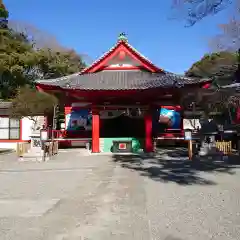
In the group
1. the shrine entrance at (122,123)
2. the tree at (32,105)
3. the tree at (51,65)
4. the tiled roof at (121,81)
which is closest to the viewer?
the tiled roof at (121,81)

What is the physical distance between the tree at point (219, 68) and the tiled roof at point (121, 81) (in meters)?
4.93

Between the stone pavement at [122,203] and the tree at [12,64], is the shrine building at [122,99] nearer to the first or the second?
the stone pavement at [122,203]

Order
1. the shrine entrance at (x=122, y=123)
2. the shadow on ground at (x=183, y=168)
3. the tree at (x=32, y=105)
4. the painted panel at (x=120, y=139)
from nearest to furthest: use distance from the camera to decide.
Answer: the shadow on ground at (x=183, y=168) < the painted panel at (x=120, y=139) < the shrine entrance at (x=122, y=123) < the tree at (x=32, y=105)

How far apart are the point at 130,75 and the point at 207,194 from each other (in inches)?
525

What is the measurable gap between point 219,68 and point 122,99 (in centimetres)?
1791

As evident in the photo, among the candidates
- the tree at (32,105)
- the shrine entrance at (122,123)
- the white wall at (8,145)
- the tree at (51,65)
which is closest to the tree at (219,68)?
the shrine entrance at (122,123)

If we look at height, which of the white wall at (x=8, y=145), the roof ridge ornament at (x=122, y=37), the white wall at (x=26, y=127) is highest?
the roof ridge ornament at (x=122, y=37)

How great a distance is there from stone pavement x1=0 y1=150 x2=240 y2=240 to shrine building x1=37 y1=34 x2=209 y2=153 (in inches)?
230

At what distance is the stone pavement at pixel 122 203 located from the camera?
492 cm

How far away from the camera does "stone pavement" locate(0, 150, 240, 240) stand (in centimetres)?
492

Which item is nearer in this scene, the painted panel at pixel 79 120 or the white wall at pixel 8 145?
the painted panel at pixel 79 120

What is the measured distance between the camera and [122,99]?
18.4 metres

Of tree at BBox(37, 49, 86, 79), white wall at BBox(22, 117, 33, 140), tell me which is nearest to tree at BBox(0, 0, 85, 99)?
tree at BBox(37, 49, 86, 79)

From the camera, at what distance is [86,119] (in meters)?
21.6
